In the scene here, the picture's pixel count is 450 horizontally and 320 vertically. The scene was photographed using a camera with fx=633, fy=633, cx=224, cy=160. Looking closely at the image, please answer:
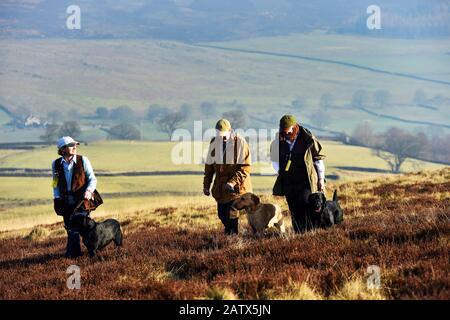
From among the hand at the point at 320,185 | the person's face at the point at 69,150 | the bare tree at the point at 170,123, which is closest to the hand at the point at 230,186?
the hand at the point at 320,185

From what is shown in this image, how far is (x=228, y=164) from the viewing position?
11.0 meters

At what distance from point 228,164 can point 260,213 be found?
3.33 feet

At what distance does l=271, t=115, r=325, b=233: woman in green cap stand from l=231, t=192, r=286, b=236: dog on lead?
1.74 feet

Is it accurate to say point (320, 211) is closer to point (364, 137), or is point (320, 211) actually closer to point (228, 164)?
point (228, 164)

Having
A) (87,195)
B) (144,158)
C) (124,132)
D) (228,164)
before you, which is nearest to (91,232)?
(87,195)

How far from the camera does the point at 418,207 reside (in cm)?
1434

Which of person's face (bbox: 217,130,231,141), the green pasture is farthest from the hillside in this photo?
the green pasture

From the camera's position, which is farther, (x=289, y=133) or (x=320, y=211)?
(x=320, y=211)

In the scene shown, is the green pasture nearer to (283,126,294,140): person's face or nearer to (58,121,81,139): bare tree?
(58,121,81,139): bare tree

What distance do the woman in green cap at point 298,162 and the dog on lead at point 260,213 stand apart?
53cm

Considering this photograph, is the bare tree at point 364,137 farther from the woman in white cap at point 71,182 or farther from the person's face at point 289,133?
the person's face at point 289,133
